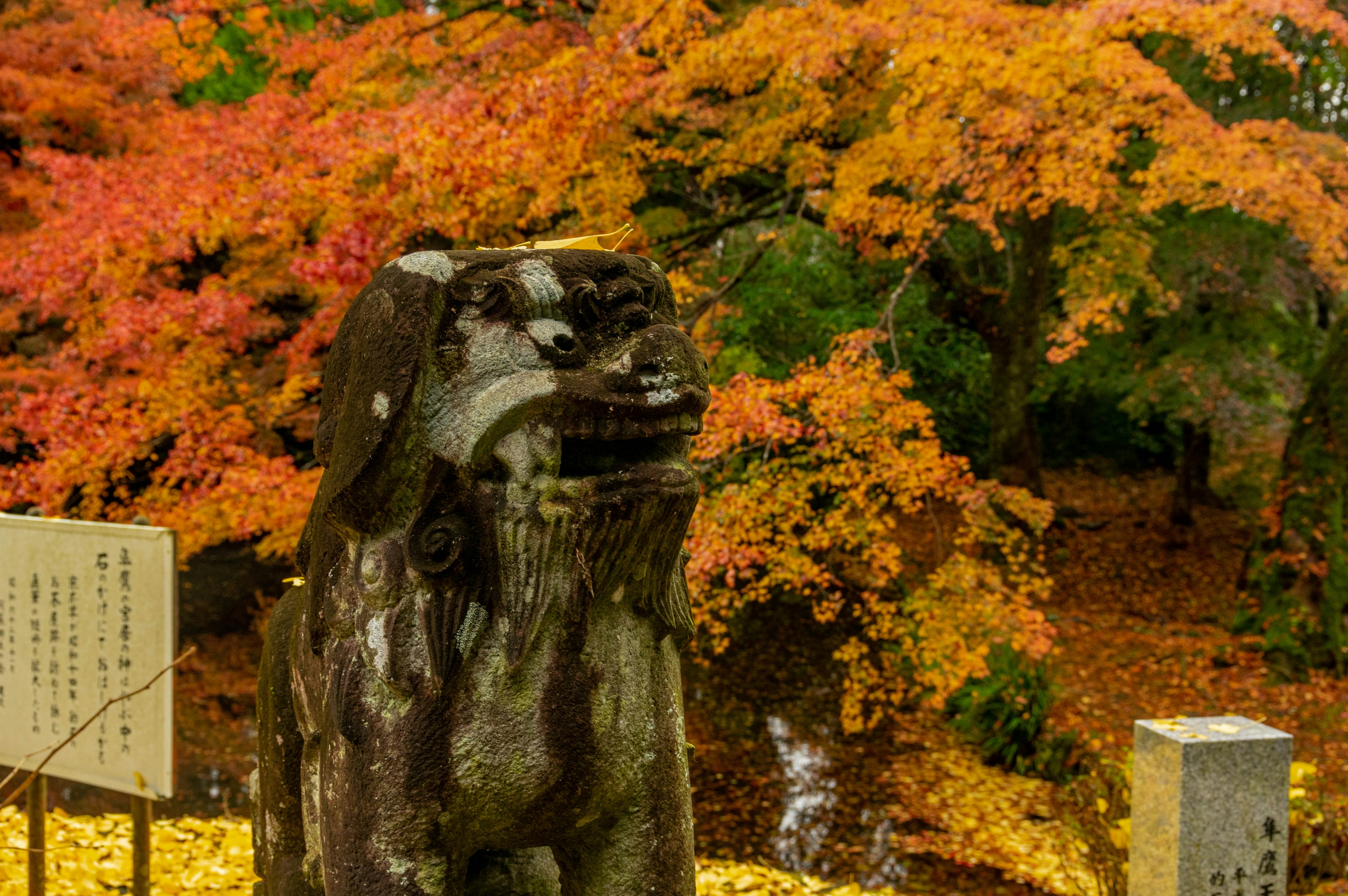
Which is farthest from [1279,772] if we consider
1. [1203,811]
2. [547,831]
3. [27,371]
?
[27,371]

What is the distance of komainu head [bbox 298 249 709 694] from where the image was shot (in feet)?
5.86

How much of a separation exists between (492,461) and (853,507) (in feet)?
14.0

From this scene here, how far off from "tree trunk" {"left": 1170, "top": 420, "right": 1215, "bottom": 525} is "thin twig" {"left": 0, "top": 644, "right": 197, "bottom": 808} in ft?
38.7

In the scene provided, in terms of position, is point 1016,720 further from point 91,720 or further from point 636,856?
point 91,720

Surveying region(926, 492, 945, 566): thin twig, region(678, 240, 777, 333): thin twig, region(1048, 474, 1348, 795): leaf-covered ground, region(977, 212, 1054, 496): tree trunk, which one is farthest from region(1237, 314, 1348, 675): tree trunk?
region(678, 240, 777, 333): thin twig

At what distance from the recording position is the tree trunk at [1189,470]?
40.6 feet

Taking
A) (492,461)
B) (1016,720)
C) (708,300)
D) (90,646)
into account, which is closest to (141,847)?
(90,646)

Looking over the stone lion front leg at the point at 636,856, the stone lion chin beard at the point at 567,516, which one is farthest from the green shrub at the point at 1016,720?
the stone lion chin beard at the point at 567,516

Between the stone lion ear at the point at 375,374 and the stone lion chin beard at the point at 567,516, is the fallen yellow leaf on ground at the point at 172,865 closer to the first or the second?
the stone lion chin beard at the point at 567,516

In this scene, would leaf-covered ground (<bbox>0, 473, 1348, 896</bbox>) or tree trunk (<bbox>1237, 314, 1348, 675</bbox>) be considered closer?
leaf-covered ground (<bbox>0, 473, 1348, 896</bbox>)

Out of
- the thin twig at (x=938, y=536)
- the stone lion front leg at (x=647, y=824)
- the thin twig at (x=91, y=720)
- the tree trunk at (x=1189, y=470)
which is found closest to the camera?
the stone lion front leg at (x=647, y=824)

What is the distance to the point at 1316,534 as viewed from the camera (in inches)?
327

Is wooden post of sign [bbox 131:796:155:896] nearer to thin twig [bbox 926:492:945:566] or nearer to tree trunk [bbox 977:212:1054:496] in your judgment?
thin twig [bbox 926:492:945:566]

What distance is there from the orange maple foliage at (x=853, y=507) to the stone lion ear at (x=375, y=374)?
128 inches
